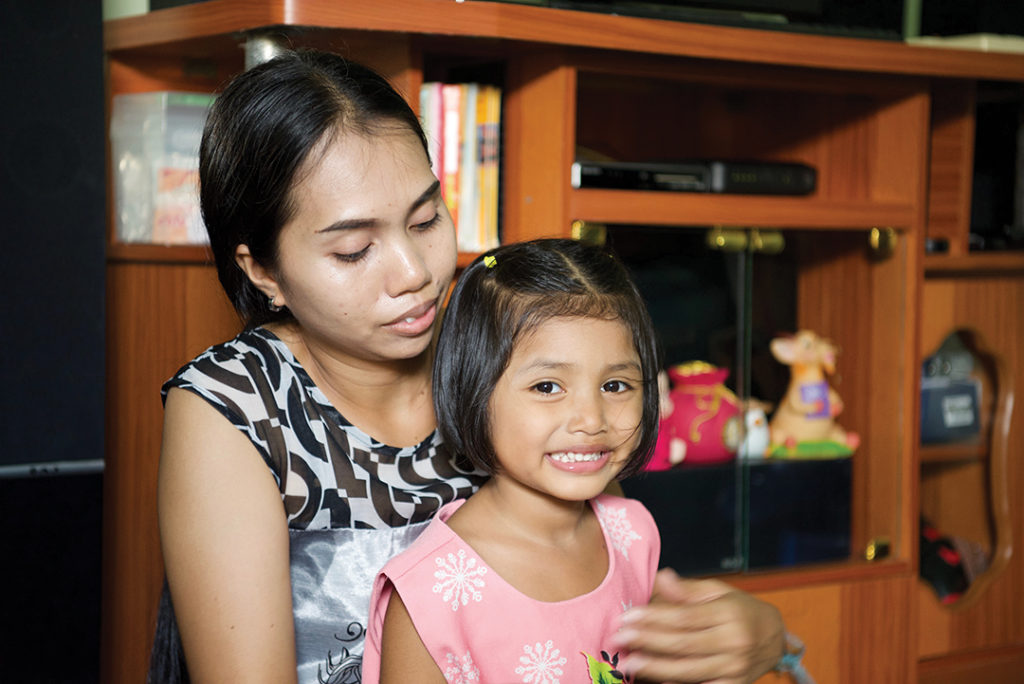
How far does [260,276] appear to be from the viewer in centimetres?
110

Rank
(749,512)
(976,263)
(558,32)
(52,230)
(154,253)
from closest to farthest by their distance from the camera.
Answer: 1. (52,230)
2. (558,32)
3. (154,253)
4. (749,512)
5. (976,263)

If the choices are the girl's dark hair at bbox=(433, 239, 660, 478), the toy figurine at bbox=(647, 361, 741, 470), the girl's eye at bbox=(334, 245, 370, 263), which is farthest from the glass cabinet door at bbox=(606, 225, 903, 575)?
the girl's eye at bbox=(334, 245, 370, 263)

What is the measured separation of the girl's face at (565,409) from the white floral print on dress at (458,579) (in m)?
0.10

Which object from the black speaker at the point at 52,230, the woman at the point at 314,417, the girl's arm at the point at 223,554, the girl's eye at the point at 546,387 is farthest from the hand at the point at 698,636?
the black speaker at the point at 52,230

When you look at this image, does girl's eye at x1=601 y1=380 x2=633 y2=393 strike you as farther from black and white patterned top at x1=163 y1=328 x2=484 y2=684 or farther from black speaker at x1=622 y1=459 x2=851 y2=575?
black speaker at x1=622 y1=459 x2=851 y2=575

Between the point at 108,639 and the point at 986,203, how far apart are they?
1.75 meters

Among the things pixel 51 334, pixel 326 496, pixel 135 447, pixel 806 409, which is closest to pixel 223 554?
pixel 326 496

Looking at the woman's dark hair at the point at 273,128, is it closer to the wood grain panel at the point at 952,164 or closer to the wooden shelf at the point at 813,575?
the wooden shelf at the point at 813,575

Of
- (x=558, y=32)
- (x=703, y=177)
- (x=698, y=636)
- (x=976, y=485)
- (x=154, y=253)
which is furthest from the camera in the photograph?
(x=976, y=485)

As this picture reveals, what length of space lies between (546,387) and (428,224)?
210 millimetres

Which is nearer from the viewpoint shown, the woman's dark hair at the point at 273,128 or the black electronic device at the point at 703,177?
the woman's dark hair at the point at 273,128

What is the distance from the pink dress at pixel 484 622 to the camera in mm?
976

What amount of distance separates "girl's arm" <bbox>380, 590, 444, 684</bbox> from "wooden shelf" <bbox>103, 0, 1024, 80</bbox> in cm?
73

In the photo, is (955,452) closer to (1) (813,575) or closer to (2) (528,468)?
(1) (813,575)
